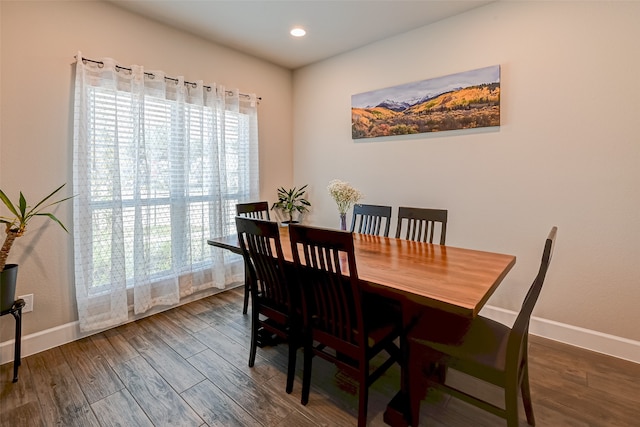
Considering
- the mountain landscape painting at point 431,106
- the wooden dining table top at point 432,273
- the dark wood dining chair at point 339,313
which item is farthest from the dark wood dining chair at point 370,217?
the dark wood dining chair at point 339,313

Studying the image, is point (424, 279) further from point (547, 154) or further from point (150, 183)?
point (150, 183)

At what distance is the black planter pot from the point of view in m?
1.91

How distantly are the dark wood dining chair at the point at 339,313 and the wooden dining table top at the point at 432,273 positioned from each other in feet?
0.42

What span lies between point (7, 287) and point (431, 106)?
11.5 ft

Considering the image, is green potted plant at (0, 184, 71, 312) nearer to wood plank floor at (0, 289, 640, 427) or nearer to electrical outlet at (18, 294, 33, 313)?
electrical outlet at (18, 294, 33, 313)

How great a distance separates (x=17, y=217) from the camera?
2033 millimetres

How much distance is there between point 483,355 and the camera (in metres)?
1.39

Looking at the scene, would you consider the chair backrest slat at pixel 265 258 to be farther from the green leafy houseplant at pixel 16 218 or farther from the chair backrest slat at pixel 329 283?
the green leafy houseplant at pixel 16 218

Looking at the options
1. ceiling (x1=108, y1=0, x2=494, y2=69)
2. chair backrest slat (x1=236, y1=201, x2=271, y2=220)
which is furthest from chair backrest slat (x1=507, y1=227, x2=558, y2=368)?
ceiling (x1=108, y1=0, x2=494, y2=69)

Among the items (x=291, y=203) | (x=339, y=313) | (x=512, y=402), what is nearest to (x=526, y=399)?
(x=512, y=402)

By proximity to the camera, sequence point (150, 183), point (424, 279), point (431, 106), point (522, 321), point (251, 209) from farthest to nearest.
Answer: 1. point (251, 209)
2. point (431, 106)
3. point (150, 183)
4. point (424, 279)
5. point (522, 321)

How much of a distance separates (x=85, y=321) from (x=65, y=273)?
0.42 meters

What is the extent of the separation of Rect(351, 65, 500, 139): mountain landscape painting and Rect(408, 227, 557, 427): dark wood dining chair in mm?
1546

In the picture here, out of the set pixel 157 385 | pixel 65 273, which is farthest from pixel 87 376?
pixel 65 273
